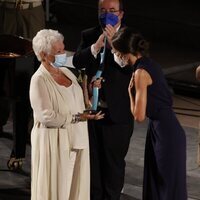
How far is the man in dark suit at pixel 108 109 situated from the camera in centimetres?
707

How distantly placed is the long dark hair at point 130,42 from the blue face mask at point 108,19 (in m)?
0.48

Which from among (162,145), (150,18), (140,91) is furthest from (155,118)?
(150,18)

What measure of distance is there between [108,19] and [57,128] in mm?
1070

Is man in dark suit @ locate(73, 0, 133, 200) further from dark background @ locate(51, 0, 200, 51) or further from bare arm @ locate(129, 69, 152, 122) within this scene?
dark background @ locate(51, 0, 200, 51)

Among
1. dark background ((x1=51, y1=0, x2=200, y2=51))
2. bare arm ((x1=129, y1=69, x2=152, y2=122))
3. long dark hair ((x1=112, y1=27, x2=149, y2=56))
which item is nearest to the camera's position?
bare arm ((x1=129, y1=69, x2=152, y2=122))

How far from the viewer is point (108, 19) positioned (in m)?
7.01

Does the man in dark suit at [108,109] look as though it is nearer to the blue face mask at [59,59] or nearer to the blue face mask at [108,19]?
the blue face mask at [108,19]

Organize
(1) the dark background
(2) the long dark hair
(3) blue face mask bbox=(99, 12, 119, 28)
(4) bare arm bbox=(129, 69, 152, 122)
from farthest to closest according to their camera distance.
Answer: (1) the dark background
(3) blue face mask bbox=(99, 12, 119, 28)
(2) the long dark hair
(4) bare arm bbox=(129, 69, 152, 122)

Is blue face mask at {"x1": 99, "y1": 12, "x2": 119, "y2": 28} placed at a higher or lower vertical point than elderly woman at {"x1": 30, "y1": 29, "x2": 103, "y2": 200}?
higher

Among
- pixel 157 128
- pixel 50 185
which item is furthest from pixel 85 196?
pixel 157 128

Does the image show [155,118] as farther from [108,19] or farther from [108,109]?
[108,19]

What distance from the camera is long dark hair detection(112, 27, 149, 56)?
649 centimetres

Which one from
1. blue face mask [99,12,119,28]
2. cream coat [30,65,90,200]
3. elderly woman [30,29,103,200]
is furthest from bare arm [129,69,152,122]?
blue face mask [99,12,119,28]

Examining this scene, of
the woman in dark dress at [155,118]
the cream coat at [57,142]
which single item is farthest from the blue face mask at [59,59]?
the woman in dark dress at [155,118]
